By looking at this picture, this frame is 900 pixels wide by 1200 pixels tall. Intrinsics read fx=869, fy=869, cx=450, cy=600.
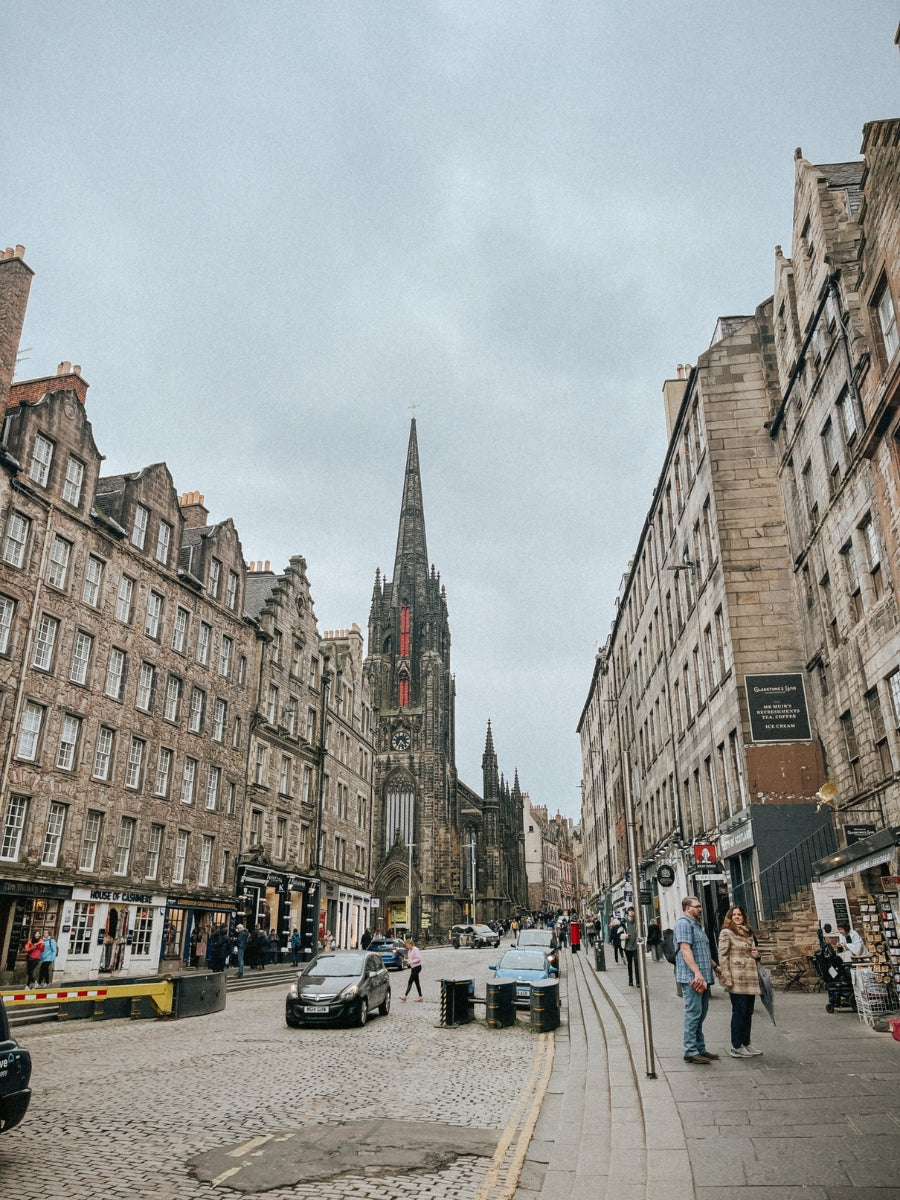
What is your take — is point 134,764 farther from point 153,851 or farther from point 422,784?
point 422,784

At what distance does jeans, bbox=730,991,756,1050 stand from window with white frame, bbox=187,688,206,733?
24.8 m

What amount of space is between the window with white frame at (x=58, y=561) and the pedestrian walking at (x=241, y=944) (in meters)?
13.1

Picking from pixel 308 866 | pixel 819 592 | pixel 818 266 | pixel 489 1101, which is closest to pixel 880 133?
pixel 818 266

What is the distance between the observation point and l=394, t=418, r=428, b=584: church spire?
10588cm

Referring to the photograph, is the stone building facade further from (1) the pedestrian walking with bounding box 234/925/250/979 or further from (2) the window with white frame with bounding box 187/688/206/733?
(1) the pedestrian walking with bounding box 234/925/250/979

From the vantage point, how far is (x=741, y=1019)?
1002cm

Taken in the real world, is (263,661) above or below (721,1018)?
above

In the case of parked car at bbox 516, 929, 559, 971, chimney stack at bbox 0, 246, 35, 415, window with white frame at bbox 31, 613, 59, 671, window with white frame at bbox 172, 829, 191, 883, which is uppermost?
chimney stack at bbox 0, 246, 35, 415

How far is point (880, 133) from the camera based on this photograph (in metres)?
15.2

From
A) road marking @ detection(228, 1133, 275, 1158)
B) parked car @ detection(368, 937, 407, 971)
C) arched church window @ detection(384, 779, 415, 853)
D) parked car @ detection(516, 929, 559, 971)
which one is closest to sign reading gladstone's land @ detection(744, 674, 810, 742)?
parked car @ detection(516, 929, 559, 971)

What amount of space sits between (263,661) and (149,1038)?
75.4 feet

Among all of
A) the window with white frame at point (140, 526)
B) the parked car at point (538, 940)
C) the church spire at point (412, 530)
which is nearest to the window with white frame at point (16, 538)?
the window with white frame at point (140, 526)

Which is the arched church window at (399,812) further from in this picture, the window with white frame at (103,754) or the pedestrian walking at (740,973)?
the pedestrian walking at (740,973)

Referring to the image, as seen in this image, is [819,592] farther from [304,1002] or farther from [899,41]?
[304,1002]
